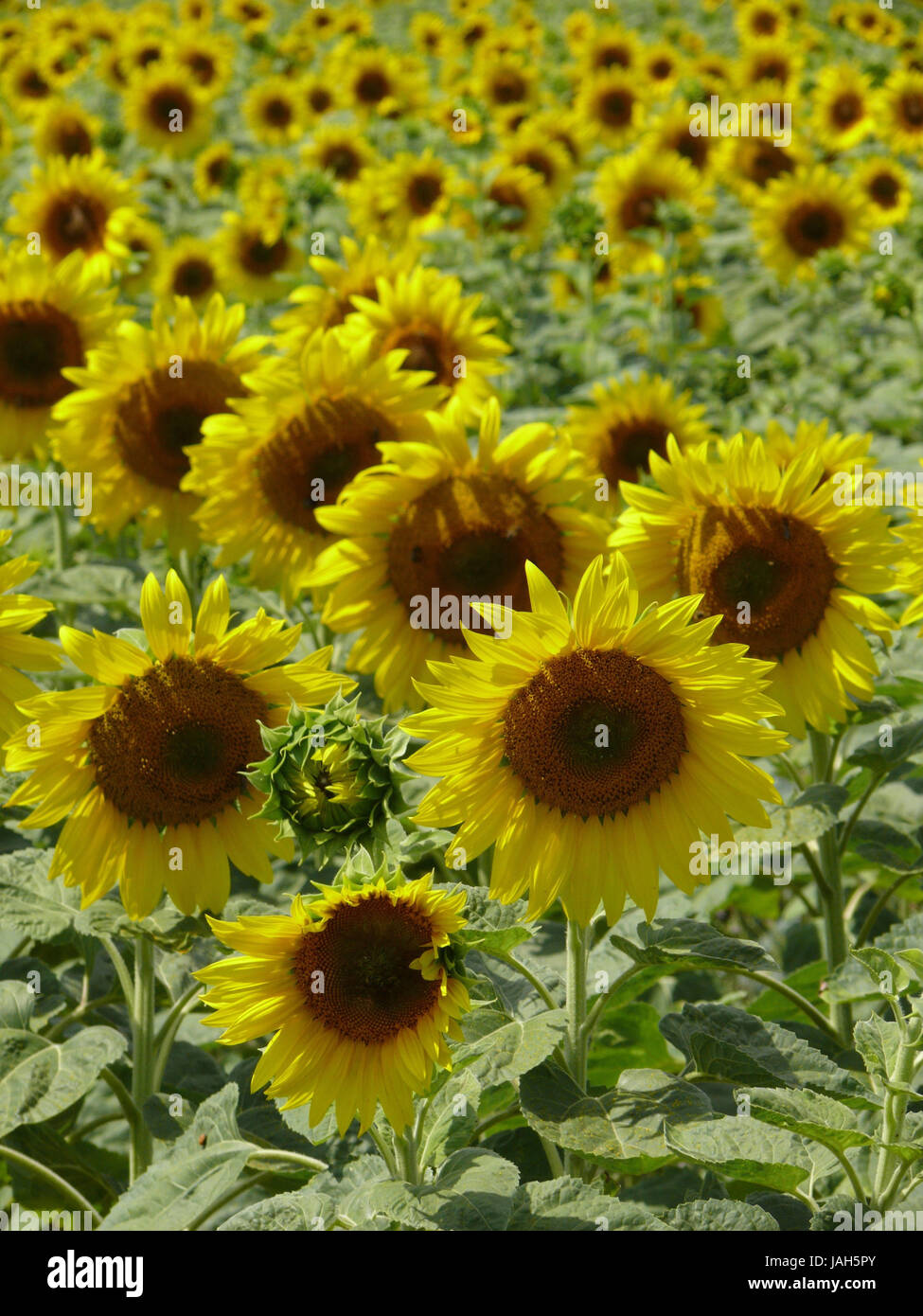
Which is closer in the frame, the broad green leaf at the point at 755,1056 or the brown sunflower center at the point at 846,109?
the broad green leaf at the point at 755,1056

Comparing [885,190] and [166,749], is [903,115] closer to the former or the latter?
[885,190]

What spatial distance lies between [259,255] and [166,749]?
4.83 metres

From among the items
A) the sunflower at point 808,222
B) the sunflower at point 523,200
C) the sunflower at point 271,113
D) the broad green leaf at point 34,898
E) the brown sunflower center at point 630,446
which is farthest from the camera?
the sunflower at point 271,113

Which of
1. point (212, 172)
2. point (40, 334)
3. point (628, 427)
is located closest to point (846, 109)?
point (212, 172)

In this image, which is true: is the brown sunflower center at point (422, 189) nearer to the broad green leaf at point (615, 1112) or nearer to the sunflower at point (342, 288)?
the sunflower at point (342, 288)

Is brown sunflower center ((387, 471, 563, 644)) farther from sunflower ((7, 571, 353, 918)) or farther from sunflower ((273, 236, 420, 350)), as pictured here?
sunflower ((273, 236, 420, 350))

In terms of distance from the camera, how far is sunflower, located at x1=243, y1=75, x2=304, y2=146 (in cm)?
944

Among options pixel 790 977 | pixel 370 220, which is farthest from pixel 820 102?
pixel 790 977

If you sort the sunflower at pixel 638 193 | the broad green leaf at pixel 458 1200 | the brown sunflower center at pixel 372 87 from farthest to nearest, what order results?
1. the brown sunflower center at pixel 372 87
2. the sunflower at pixel 638 193
3. the broad green leaf at pixel 458 1200

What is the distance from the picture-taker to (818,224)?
20.7ft

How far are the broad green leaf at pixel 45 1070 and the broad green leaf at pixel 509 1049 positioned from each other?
0.65 m

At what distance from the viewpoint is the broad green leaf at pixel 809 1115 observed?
195cm

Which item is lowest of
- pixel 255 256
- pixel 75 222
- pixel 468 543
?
pixel 468 543

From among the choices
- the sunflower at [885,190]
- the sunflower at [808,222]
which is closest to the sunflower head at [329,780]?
the sunflower at [808,222]
